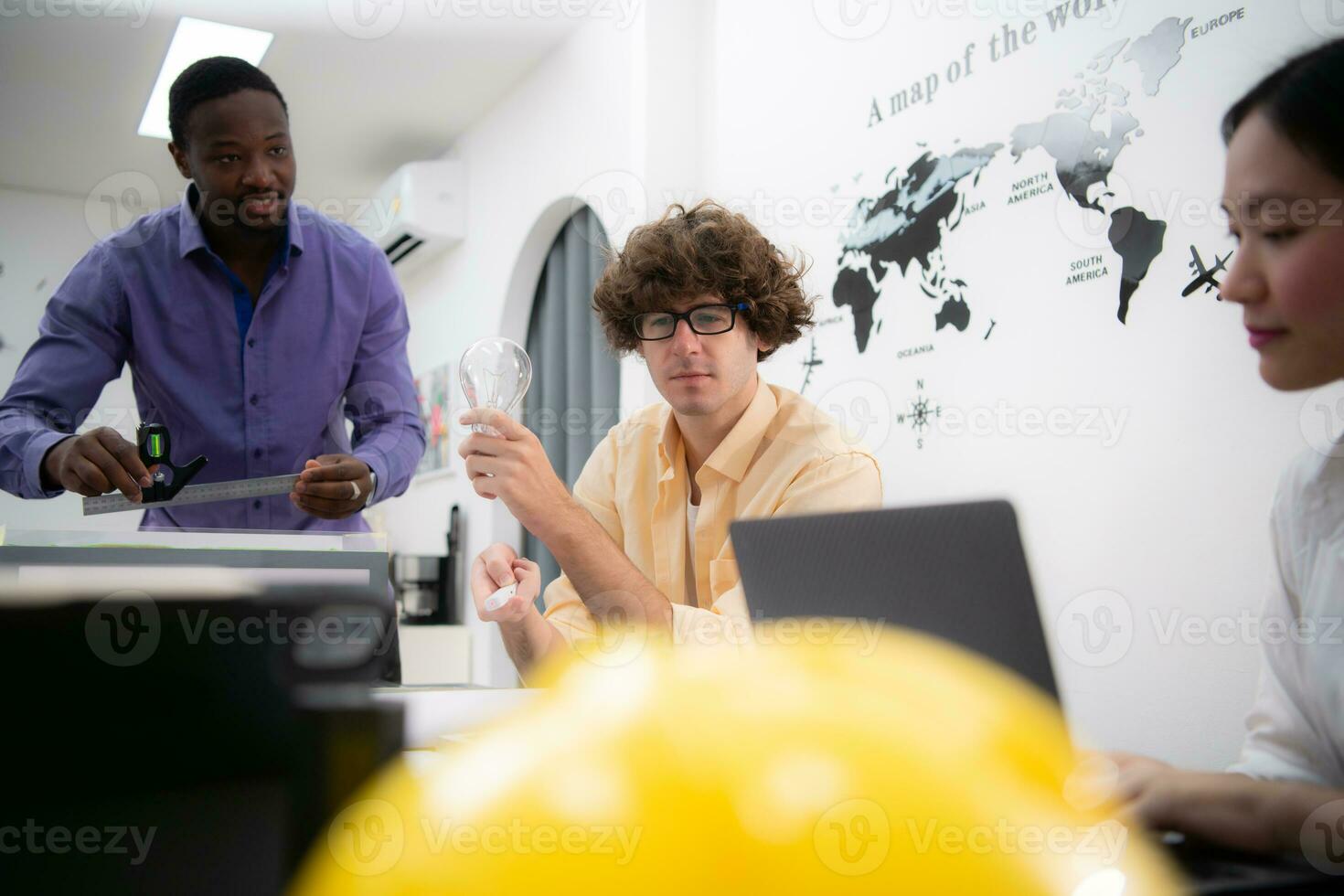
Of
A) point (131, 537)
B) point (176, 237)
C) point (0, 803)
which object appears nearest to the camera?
point (0, 803)

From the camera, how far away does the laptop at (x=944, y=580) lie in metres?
0.62

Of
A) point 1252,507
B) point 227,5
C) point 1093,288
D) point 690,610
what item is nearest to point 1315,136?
point 690,610

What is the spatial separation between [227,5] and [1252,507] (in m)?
4.20

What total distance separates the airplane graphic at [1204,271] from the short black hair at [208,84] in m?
1.77

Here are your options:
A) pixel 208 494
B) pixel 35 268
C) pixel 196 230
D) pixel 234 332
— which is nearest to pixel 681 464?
pixel 208 494

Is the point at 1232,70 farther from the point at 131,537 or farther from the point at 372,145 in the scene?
the point at 372,145

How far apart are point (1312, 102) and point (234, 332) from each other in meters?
1.70

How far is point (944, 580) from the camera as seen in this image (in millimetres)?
644

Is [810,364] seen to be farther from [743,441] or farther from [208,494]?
[208,494]

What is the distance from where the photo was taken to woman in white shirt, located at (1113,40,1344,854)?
81 centimetres

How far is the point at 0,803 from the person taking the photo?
65 centimetres

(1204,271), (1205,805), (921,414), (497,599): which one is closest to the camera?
(1205,805)

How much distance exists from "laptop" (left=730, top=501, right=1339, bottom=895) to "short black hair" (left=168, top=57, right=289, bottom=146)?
64.1 inches

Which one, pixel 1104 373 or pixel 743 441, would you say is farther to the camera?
pixel 1104 373
